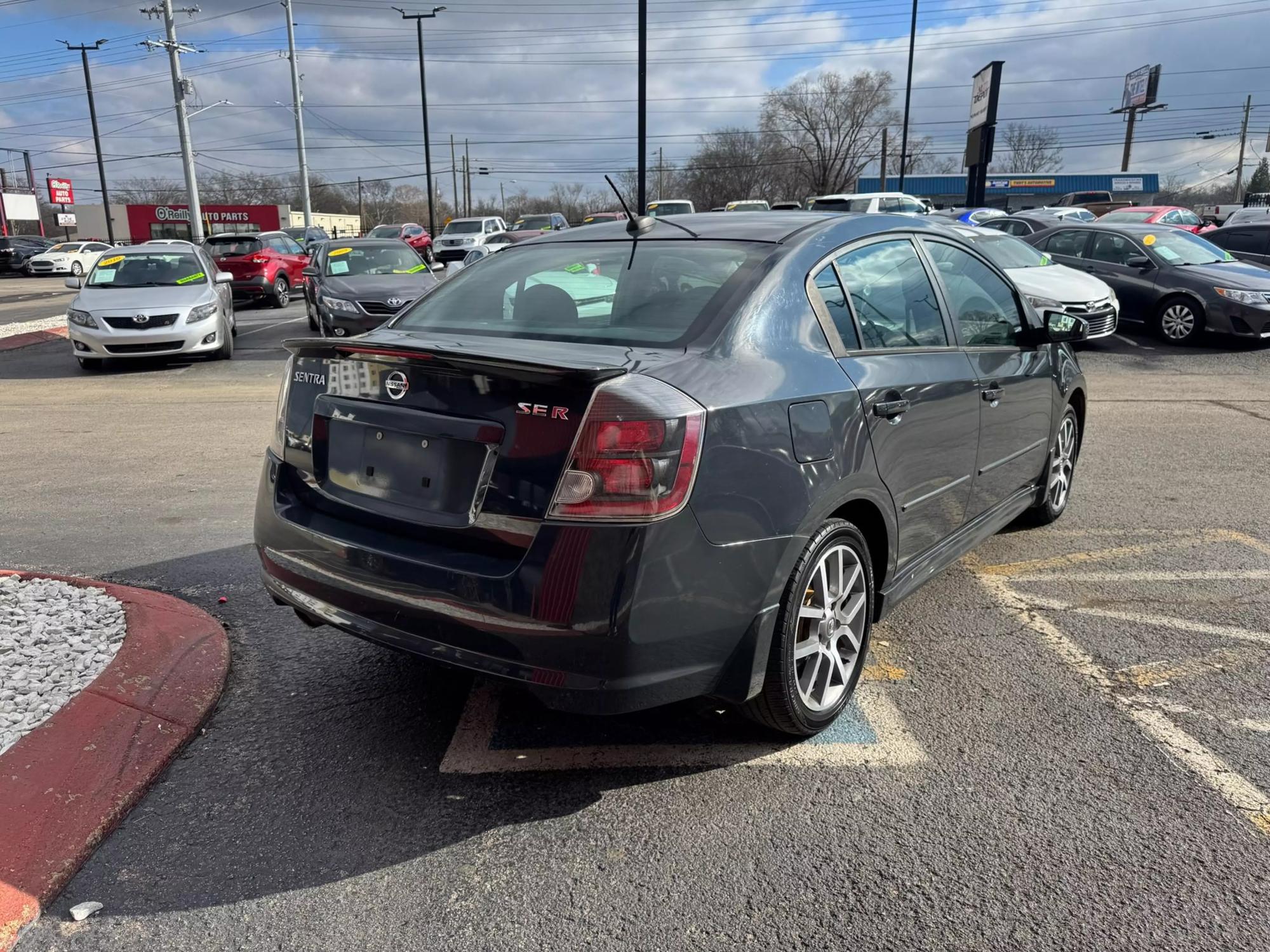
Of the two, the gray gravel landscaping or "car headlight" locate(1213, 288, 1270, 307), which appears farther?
"car headlight" locate(1213, 288, 1270, 307)

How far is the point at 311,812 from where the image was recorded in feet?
8.77

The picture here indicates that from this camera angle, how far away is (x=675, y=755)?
2996 millimetres

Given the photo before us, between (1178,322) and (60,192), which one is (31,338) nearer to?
(1178,322)

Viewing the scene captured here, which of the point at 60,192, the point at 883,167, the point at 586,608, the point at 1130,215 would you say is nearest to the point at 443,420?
the point at 586,608

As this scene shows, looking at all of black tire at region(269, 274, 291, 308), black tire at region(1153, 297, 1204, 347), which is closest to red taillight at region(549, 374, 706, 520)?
black tire at region(1153, 297, 1204, 347)

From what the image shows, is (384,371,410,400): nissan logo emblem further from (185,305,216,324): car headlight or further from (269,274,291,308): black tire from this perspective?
(269,274,291,308): black tire

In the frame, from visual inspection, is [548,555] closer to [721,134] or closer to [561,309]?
[561,309]

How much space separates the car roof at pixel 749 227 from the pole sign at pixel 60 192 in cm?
8660

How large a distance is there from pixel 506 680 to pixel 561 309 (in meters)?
1.39

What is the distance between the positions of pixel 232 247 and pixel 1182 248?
19.3m

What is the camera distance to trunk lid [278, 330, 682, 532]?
8.04 feet

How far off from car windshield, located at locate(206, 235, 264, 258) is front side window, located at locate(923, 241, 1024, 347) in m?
20.0

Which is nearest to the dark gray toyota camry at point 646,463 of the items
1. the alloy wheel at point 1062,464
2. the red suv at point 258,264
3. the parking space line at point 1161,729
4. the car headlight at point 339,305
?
the parking space line at point 1161,729

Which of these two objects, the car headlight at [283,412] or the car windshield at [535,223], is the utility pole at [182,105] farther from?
the car headlight at [283,412]
